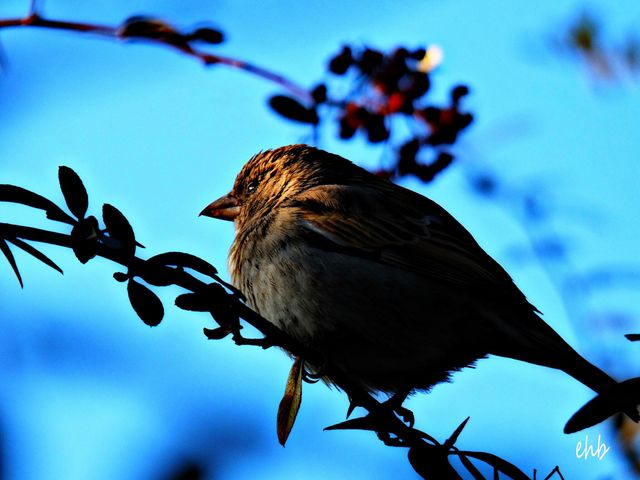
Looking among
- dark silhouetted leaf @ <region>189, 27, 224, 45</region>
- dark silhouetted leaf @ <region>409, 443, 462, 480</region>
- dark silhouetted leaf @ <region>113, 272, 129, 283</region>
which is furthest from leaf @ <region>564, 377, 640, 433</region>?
dark silhouetted leaf @ <region>189, 27, 224, 45</region>

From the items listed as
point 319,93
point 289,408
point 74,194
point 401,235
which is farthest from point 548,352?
point 74,194

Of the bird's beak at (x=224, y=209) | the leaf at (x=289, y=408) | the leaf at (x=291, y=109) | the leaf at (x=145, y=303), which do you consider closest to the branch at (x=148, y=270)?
the leaf at (x=145, y=303)

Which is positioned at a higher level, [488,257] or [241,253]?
[488,257]

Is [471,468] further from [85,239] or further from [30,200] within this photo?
[30,200]

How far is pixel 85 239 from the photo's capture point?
186 cm

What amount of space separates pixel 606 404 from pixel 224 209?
154 inches

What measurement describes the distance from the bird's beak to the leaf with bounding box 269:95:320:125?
6.53 feet

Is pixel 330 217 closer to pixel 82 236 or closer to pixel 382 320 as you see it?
pixel 382 320

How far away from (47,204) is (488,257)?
2.97m

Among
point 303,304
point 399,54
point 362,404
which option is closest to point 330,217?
point 303,304

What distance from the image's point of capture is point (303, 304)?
3799mm

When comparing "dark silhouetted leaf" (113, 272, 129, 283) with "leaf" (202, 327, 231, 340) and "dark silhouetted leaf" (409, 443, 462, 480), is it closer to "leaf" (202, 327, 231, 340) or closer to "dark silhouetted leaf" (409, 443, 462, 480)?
"leaf" (202, 327, 231, 340)

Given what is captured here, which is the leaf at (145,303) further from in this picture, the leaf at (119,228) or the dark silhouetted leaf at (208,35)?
the dark silhouetted leaf at (208,35)

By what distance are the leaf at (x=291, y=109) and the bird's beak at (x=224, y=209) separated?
199cm
